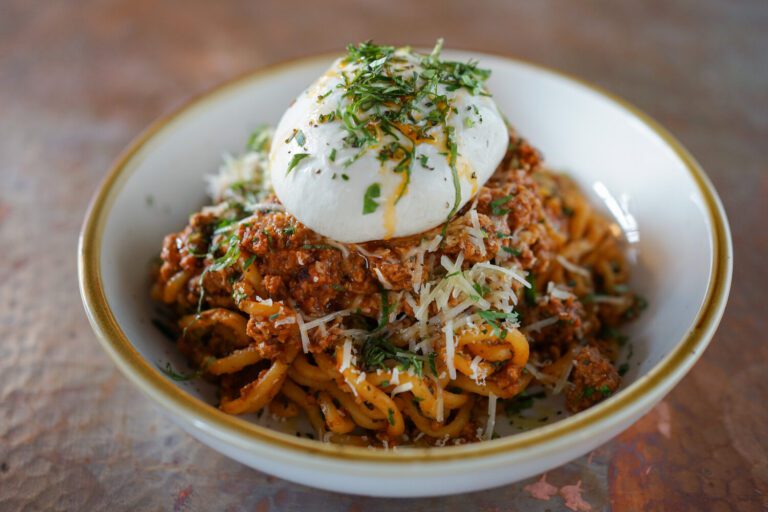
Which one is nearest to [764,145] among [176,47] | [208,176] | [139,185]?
[208,176]

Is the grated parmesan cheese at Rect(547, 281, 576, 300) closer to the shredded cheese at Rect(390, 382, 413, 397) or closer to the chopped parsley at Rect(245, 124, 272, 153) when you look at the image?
the shredded cheese at Rect(390, 382, 413, 397)

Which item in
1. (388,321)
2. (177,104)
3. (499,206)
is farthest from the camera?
(177,104)

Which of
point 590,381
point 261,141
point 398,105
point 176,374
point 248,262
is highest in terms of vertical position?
point 398,105

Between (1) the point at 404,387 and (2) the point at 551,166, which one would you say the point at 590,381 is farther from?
(2) the point at 551,166

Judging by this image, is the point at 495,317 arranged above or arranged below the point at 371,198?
below

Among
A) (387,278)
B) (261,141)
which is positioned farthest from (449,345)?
(261,141)

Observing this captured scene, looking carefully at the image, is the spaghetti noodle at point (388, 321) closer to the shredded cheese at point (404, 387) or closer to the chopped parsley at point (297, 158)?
the shredded cheese at point (404, 387)
